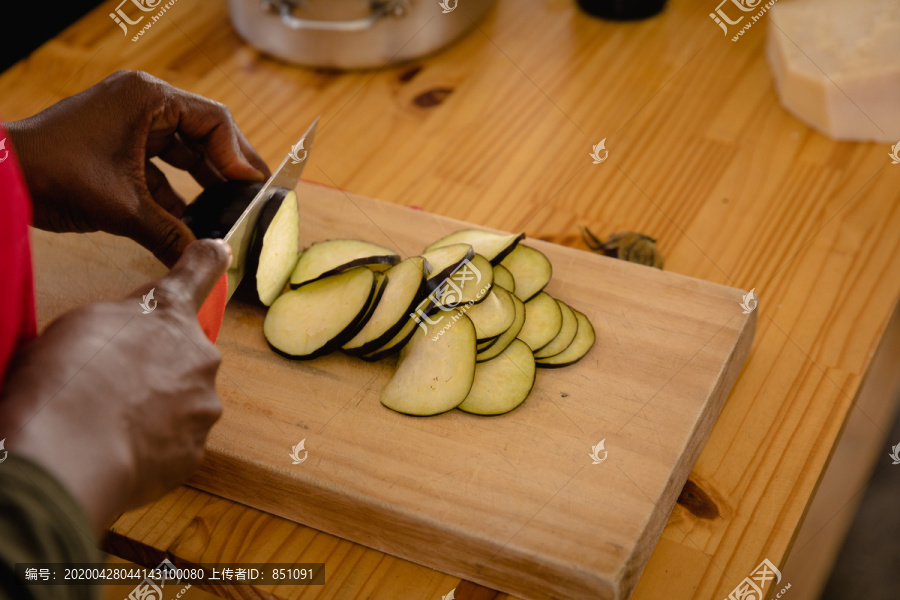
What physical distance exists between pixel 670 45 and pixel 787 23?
1.08ft

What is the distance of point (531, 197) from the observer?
1.74m

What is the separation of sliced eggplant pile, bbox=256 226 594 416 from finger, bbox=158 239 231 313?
1.00 ft

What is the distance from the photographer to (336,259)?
1.37m

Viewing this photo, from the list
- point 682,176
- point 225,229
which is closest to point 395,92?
point 682,176

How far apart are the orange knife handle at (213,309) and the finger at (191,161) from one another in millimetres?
368

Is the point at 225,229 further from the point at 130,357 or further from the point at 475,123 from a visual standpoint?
the point at 475,123

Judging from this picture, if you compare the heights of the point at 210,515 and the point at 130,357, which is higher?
the point at 130,357

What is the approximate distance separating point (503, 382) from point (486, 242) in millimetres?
280
